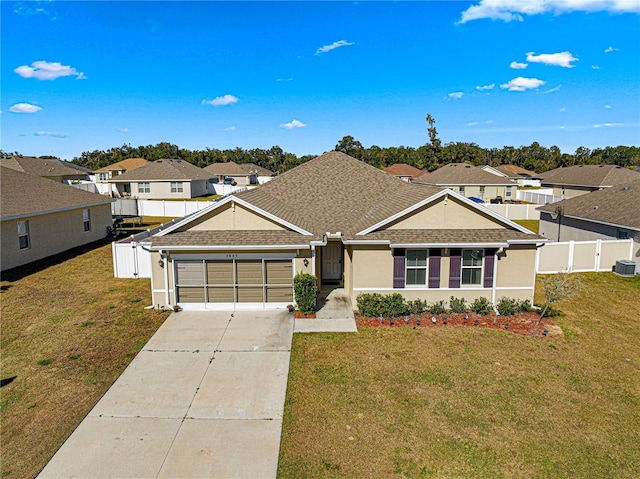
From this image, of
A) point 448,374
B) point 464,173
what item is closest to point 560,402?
point 448,374

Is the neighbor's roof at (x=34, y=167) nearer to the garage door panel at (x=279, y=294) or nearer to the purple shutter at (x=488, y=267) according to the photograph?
the garage door panel at (x=279, y=294)

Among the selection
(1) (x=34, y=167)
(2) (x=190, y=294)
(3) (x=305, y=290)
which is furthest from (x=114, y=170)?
(3) (x=305, y=290)

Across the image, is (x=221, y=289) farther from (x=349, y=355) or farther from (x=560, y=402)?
(x=560, y=402)

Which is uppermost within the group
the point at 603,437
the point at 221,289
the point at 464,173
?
the point at 464,173

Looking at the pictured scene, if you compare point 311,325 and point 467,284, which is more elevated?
point 467,284

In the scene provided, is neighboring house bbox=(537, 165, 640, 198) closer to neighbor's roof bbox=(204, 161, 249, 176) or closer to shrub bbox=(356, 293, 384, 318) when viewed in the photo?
shrub bbox=(356, 293, 384, 318)

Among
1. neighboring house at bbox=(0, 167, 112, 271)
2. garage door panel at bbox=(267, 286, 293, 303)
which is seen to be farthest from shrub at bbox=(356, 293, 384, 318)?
neighboring house at bbox=(0, 167, 112, 271)

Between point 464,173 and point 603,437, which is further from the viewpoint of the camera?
point 464,173
